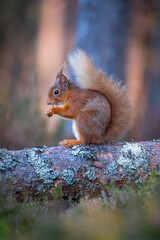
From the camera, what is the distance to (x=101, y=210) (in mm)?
1352

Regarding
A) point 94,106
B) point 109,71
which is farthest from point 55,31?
point 94,106

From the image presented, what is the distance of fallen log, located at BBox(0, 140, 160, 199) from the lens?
1.89 m

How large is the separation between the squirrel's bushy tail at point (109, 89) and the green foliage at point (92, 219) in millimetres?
667

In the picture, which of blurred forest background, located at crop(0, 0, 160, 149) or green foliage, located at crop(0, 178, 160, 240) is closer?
green foliage, located at crop(0, 178, 160, 240)

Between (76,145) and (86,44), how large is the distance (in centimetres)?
284

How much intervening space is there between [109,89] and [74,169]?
693 millimetres

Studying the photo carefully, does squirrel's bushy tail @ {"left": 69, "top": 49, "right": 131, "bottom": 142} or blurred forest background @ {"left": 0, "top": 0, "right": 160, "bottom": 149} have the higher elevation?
blurred forest background @ {"left": 0, "top": 0, "right": 160, "bottom": 149}

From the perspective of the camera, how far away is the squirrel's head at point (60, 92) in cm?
245

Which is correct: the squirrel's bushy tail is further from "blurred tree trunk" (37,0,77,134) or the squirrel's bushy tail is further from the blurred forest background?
"blurred tree trunk" (37,0,77,134)

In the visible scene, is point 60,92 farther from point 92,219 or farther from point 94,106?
point 92,219

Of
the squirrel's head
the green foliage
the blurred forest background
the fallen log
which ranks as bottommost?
the green foliage

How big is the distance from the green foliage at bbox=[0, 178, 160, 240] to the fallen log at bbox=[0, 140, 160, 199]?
0.09 meters

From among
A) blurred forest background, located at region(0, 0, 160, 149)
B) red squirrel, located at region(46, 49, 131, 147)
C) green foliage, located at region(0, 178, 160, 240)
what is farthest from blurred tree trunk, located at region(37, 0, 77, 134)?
green foliage, located at region(0, 178, 160, 240)

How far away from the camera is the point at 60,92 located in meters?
2.45
